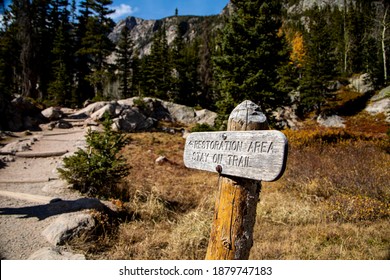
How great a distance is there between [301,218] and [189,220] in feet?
7.79

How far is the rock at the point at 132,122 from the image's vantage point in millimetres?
17016

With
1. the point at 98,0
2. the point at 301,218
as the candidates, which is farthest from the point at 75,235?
the point at 98,0

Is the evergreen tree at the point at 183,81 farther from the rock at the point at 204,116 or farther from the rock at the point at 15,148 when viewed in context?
the rock at the point at 15,148

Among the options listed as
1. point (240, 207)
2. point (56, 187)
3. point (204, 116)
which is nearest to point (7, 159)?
point (56, 187)

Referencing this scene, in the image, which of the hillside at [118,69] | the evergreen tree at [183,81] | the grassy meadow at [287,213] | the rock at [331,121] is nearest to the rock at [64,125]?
the hillside at [118,69]

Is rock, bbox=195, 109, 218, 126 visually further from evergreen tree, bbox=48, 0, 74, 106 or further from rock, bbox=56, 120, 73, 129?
evergreen tree, bbox=48, 0, 74, 106

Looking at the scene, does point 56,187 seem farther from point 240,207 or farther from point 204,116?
point 204,116

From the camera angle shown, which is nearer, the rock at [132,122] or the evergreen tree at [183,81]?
the rock at [132,122]

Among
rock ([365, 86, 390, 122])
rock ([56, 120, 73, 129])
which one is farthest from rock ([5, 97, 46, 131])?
rock ([365, 86, 390, 122])

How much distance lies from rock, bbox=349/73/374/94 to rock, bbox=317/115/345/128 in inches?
377

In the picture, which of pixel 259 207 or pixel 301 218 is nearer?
pixel 301 218

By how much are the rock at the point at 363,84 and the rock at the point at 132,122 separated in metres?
30.5
